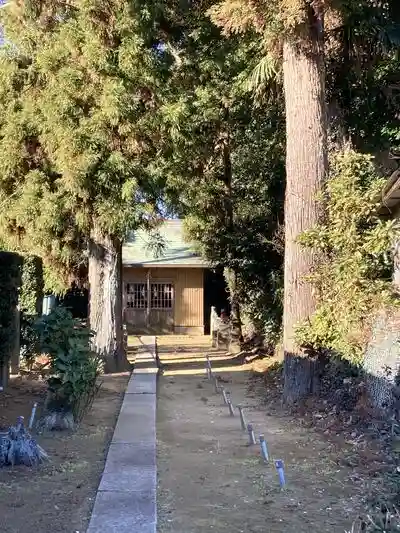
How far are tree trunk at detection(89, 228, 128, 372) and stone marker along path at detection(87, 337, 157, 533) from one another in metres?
4.86

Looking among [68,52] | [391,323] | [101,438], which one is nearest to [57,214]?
[68,52]

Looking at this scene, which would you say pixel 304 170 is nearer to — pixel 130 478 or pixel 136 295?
pixel 130 478

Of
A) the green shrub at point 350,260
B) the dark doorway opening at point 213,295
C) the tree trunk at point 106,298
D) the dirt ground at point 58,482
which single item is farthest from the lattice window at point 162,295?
the dirt ground at point 58,482

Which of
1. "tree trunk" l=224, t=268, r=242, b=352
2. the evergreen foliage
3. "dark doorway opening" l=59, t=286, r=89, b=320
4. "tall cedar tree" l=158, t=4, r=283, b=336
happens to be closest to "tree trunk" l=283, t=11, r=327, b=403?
"tall cedar tree" l=158, t=4, r=283, b=336

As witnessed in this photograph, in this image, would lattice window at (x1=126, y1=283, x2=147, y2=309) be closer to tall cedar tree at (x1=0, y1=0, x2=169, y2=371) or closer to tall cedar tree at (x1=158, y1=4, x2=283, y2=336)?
tall cedar tree at (x1=158, y1=4, x2=283, y2=336)

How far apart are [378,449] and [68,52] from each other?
37.0 feet

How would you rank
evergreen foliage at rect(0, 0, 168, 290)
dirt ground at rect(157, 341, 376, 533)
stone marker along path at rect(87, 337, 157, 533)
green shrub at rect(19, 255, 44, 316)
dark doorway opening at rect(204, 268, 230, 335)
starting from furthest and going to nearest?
1. dark doorway opening at rect(204, 268, 230, 335)
2. evergreen foliage at rect(0, 0, 168, 290)
3. green shrub at rect(19, 255, 44, 316)
4. dirt ground at rect(157, 341, 376, 533)
5. stone marker along path at rect(87, 337, 157, 533)

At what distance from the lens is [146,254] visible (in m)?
27.6

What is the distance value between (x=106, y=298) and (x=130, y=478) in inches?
389

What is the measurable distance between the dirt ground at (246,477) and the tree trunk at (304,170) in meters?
0.95

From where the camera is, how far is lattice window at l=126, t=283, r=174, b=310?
2775 centimetres

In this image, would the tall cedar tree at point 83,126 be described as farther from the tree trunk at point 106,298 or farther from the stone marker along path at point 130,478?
the stone marker along path at point 130,478

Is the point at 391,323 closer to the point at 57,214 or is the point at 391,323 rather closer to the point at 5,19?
the point at 57,214

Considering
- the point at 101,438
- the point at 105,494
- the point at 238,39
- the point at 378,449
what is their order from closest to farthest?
the point at 105,494 → the point at 378,449 → the point at 101,438 → the point at 238,39
